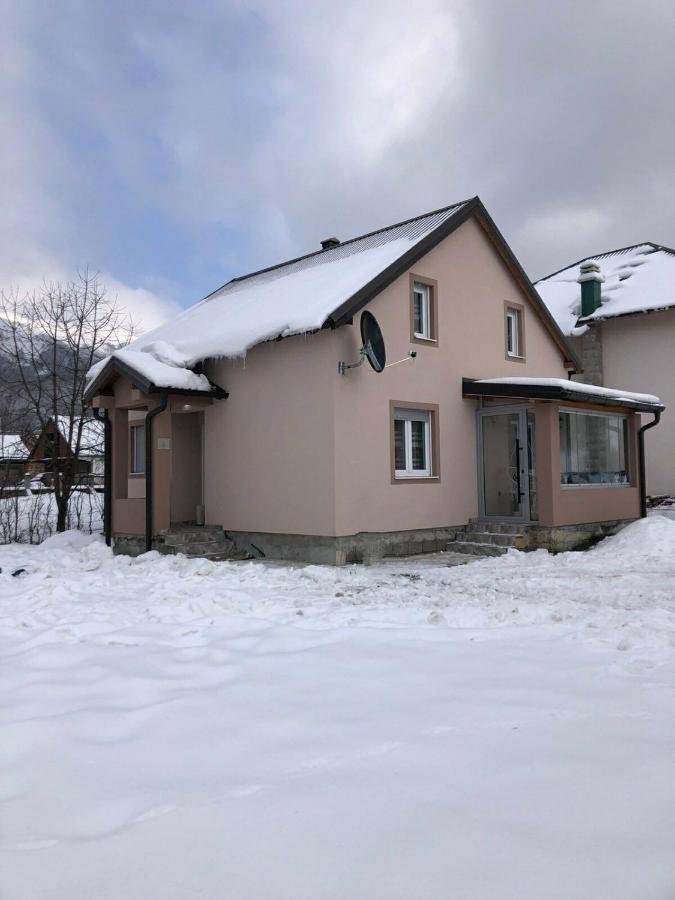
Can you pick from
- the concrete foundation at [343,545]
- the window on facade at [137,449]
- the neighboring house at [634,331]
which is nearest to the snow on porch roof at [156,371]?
the window on facade at [137,449]

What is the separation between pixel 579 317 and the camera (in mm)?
20688

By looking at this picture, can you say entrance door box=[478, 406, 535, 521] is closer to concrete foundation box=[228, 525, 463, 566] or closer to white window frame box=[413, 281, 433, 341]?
concrete foundation box=[228, 525, 463, 566]

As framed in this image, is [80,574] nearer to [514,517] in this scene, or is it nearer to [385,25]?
[514,517]

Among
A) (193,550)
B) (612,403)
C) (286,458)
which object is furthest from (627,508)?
(193,550)

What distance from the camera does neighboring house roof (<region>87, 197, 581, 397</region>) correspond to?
11.2 meters

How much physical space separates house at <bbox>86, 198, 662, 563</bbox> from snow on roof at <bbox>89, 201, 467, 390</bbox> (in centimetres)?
6

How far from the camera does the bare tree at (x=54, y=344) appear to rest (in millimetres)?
16953

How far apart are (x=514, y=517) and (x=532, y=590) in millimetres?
5158

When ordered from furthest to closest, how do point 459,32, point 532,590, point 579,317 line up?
point 579,317 → point 459,32 → point 532,590

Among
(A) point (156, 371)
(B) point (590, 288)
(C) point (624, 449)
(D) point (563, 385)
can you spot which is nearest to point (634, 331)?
(B) point (590, 288)

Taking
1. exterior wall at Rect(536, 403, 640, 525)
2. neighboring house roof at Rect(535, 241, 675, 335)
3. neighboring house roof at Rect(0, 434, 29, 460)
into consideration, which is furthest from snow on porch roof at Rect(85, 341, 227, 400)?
neighboring house roof at Rect(535, 241, 675, 335)

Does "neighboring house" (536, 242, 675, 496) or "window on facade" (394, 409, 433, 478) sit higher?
"neighboring house" (536, 242, 675, 496)

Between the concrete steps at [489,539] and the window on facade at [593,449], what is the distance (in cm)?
136

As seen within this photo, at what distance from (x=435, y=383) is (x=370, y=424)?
1.93 metres
